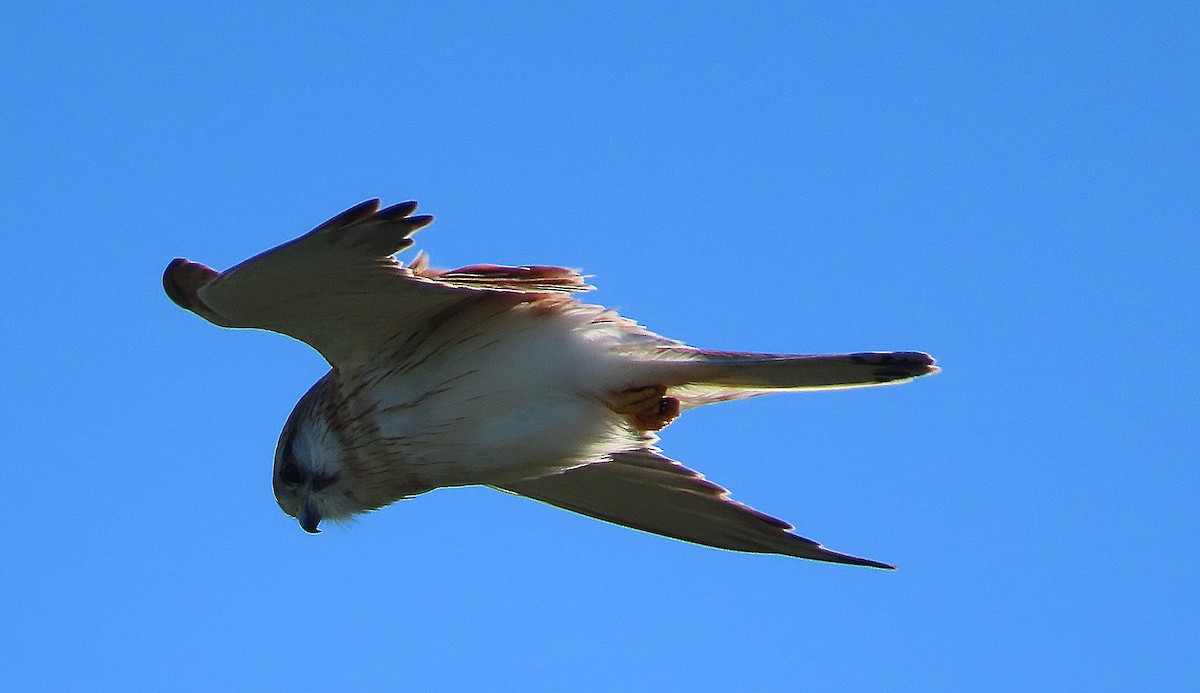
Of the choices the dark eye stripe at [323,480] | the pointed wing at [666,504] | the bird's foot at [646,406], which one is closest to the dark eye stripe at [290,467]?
the dark eye stripe at [323,480]

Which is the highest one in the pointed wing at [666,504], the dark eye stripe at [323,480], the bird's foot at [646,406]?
the bird's foot at [646,406]

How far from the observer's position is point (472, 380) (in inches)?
225

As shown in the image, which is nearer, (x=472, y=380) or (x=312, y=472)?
(x=472, y=380)

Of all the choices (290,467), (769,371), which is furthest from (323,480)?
(769,371)

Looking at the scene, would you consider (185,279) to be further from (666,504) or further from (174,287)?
(666,504)

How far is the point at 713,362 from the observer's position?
542 centimetres

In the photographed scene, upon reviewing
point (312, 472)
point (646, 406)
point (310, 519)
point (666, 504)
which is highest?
point (646, 406)

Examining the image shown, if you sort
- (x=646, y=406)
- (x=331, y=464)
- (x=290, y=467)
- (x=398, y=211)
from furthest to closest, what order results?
(x=290, y=467) → (x=331, y=464) → (x=646, y=406) → (x=398, y=211)

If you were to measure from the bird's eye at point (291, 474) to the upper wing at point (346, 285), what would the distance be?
2.11 feet

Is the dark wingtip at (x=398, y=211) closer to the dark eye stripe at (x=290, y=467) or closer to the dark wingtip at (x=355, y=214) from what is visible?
the dark wingtip at (x=355, y=214)

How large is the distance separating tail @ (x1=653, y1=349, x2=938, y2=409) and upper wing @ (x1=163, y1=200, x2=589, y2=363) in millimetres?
497

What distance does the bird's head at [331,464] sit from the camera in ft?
19.4

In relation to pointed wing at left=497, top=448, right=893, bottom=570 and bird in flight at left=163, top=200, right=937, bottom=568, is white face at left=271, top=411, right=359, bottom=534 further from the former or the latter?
pointed wing at left=497, top=448, right=893, bottom=570

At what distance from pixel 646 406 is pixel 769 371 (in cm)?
69
